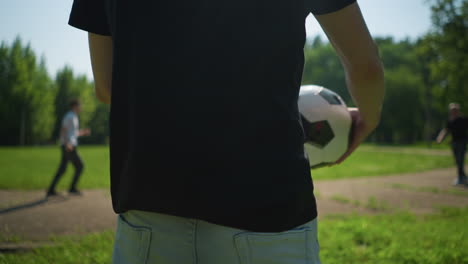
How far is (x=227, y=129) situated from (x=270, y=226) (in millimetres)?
301

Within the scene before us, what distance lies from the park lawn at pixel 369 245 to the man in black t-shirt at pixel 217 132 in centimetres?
303

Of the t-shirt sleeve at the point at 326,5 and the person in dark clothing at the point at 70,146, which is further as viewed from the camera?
the person in dark clothing at the point at 70,146

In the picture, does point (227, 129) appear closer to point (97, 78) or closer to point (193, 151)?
point (193, 151)

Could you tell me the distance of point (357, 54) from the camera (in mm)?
1214

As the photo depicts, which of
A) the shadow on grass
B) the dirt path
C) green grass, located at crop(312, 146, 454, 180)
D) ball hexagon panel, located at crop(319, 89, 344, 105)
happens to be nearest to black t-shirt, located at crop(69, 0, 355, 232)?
ball hexagon panel, located at crop(319, 89, 344, 105)

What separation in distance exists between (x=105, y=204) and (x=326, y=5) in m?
6.72

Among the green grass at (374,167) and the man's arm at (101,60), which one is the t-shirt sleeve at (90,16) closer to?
the man's arm at (101,60)

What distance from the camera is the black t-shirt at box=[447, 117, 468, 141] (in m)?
10.6

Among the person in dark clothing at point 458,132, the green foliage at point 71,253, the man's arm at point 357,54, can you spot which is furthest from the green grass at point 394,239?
the person in dark clothing at point 458,132

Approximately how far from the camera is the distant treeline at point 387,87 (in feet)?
43.0

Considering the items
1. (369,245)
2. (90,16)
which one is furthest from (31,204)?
(90,16)

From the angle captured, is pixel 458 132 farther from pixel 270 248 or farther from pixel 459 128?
pixel 270 248

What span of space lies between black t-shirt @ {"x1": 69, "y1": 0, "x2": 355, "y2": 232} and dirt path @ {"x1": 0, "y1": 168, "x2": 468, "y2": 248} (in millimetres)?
4003

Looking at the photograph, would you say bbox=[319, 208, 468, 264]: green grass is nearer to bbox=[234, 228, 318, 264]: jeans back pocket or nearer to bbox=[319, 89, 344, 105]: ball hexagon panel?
bbox=[319, 89, 344, 105]: ball hexagon panel
